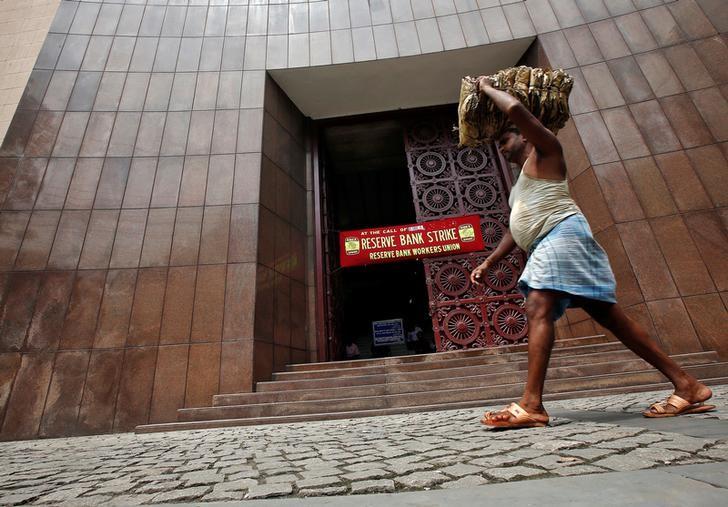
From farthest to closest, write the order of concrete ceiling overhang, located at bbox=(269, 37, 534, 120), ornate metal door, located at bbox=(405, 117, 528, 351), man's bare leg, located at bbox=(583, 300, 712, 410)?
concrete ceiling overhang, located at bbox=(269, 37, 534, 120)
ornate metal door, located at bbox=(405, 117, 528, 351)
man's bare leg, located at bbox=(583, 300, 712, 410)

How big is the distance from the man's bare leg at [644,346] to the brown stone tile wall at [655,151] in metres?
3.57

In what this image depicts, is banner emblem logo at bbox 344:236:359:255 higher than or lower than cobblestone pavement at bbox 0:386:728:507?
higher

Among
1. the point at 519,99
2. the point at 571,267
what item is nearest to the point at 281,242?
the point at 519,99

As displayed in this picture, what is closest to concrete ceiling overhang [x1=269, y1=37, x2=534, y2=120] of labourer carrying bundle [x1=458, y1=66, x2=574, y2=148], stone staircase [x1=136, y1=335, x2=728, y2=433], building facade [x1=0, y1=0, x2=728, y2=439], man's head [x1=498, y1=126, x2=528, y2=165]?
building facade [x1=0, y1=0, x2=728, y2=439]

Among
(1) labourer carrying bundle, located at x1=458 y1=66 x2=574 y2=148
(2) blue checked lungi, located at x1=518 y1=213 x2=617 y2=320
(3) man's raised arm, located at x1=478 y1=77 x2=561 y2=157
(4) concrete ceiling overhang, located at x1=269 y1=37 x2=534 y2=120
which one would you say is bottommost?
(2) blue checked lungi, located at x1=518 y1=213 x2=617 y2=320

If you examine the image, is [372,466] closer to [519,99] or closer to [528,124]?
[528,124]

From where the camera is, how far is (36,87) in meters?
6.01

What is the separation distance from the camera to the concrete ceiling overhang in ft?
22.8

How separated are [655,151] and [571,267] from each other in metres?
5.22

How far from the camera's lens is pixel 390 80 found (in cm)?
743

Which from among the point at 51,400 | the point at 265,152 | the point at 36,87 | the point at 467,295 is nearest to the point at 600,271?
the point at 467,295

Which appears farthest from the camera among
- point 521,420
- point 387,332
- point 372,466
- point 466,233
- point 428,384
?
point 387,332

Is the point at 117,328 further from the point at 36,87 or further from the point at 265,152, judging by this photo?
the point at 36,87

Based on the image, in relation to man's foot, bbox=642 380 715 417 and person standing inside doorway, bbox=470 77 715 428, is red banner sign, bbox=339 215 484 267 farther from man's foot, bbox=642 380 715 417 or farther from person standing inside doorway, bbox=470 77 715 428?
man's foot, bbox=642 380 715 417
